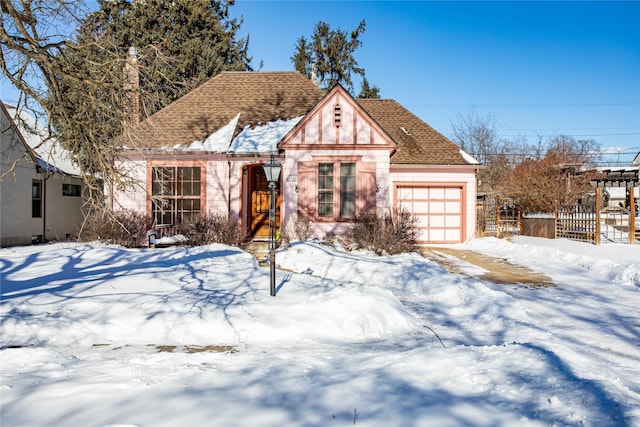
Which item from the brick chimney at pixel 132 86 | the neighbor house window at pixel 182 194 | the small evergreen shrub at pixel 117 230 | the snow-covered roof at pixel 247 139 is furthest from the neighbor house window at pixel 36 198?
the brick chimney at pixel 132 86

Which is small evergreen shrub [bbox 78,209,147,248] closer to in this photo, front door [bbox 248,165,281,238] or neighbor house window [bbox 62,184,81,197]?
front door [bbox 248,165,281,238]

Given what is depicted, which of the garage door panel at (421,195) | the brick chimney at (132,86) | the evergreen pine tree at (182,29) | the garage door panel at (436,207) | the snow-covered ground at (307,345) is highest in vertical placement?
the evergreen pine tree at (182,29)

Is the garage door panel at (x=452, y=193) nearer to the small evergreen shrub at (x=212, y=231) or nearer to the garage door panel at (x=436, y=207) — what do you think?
the garage door panel at (x=436, y=207)

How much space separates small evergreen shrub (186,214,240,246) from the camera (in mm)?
13297

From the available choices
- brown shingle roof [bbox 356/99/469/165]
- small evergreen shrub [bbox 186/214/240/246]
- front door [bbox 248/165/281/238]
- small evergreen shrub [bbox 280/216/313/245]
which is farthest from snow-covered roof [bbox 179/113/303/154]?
brown shingle roof [bbox 356/99/469/165]

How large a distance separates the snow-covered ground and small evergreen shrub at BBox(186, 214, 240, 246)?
2.96 m

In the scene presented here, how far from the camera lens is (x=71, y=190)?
67.2ft

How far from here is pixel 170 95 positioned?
23.0 meters

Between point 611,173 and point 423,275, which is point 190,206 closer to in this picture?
point 423,275

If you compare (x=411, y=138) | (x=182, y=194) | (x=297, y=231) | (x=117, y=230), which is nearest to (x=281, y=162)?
(x=297, y=231)

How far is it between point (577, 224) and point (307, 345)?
1421cm

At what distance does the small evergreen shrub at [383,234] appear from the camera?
12.7 m

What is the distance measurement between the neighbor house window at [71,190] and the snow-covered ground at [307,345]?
10.6m

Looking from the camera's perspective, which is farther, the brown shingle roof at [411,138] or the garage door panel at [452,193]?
the garage door panel at [452,193]
